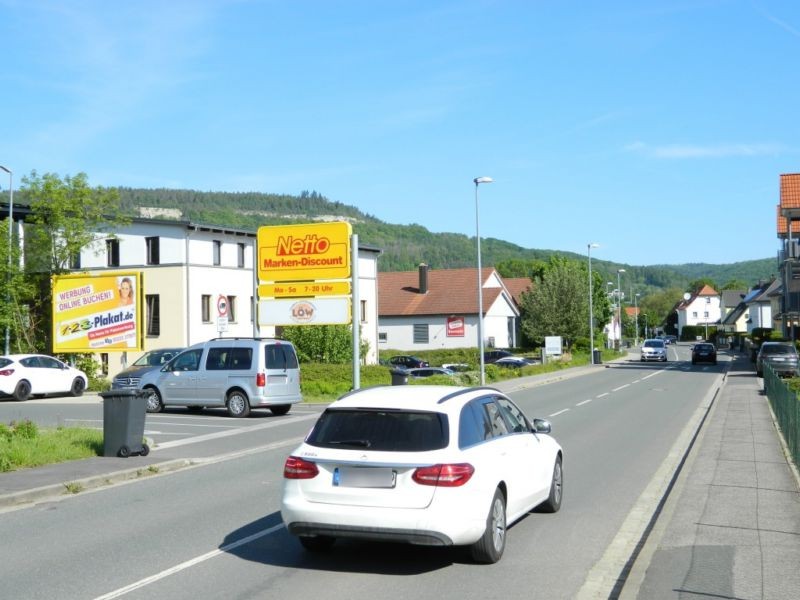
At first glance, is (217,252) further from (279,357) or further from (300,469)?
(300,469)

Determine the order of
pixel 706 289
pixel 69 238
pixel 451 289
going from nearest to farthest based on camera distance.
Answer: pixel 69 238
pixel 451 289
pixel 706 289

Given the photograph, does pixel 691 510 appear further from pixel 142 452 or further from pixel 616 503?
pixel 142 452

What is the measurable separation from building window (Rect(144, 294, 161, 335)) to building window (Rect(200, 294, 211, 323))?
2.25 metres

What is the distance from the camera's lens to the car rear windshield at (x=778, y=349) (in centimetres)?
4203

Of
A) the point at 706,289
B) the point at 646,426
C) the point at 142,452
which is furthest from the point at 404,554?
the point at 706,289

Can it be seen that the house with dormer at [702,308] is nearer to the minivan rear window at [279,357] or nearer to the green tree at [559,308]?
the green tree at [559,308]

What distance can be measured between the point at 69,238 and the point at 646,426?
89.7 ft

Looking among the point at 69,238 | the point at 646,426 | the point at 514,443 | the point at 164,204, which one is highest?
the point at 164,204

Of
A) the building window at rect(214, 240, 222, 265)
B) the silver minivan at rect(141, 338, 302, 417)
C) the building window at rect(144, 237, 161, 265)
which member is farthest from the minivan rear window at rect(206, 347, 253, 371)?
the building window at rect(214, 240, 222, 265)

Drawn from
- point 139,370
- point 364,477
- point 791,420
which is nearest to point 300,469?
point 364,477

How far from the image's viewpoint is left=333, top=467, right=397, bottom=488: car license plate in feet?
24.7

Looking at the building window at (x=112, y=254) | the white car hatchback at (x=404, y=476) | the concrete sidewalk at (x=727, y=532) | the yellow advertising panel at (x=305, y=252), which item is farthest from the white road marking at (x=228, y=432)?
the building window at (x=112, y=254)

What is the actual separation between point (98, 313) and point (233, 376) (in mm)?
10777

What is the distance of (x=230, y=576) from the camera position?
7.61m
